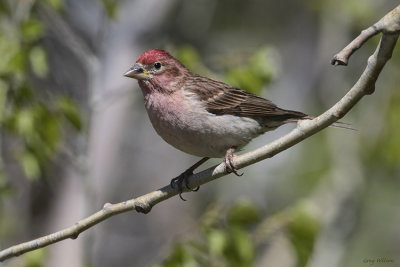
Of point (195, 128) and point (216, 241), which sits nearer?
point (195, 128)

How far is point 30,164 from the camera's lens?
21.9ft

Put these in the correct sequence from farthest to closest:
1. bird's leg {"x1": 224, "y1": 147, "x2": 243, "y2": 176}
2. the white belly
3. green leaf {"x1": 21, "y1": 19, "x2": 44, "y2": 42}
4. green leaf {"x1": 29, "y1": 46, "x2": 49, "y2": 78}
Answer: green leaf {"x1": 29, "y1": 46, "x2": 49, "y2": 78} < green leaf {"x1": 21, "y1": 19, "x2": 44, "y2": 42} < the white belly < bird's leg {"x1": 224, "y1": 147, "x2": 243, "y2": 176}

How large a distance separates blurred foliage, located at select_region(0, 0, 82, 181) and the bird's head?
81 centimetres

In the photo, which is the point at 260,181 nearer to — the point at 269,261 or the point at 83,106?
the point at 269,261

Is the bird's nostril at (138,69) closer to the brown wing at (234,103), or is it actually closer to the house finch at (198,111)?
the house finch at (198,111)

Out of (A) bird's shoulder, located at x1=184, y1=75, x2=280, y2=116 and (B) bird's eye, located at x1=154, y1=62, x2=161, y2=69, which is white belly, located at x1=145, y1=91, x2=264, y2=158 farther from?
(B) bird's eye, located at x1=154, y1=62, x2=161, y2=69

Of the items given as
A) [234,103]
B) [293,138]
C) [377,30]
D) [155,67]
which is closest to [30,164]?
[155,67]

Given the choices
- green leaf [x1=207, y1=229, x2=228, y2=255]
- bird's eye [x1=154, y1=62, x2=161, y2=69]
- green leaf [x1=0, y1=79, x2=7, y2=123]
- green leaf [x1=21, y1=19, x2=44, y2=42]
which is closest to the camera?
green leaf [x1=207, y1=229, x2=228, y2=255]

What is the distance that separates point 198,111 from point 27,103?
1688 millimetres

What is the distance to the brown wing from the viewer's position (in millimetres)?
6574

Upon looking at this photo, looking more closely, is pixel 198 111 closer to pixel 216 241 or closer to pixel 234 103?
pixel 234 103

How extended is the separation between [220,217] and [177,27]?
5.87m

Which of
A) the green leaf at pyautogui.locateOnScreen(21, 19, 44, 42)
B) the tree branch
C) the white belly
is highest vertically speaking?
the green leaf at pyautogui.locateOnScreen(21, 19, 44, 42)

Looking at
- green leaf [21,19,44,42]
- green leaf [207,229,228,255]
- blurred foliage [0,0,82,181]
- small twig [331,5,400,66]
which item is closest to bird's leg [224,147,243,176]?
green leaf [207,229,228,255]
